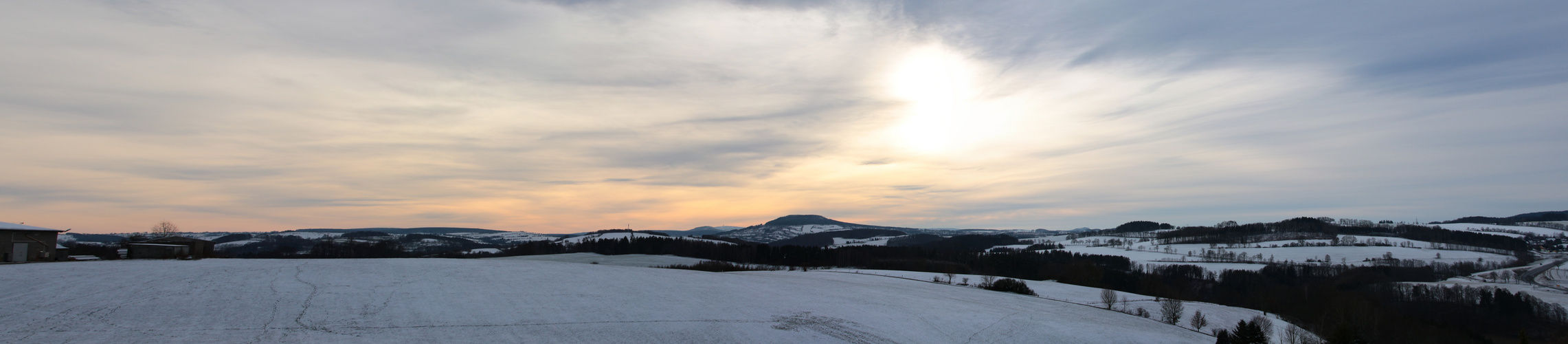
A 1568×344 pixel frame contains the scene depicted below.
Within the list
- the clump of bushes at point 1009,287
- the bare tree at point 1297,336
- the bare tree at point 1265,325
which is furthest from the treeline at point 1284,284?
the clump of bushes at point 1009,287

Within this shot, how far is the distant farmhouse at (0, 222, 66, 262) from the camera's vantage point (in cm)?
4612

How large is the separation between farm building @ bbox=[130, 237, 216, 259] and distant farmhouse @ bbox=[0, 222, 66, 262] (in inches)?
177

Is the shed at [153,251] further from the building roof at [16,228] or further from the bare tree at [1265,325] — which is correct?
the bare tree at [1265,325]

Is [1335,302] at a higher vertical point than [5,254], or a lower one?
lower

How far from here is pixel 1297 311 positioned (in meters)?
87.5

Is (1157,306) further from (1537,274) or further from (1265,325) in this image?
(1537,274)

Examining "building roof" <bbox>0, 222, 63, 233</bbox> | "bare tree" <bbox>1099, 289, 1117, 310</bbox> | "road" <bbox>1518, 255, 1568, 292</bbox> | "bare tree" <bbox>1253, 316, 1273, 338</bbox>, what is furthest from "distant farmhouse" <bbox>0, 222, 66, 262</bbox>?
"road" <bbox>1518, 255, 1568, 292</bbox>

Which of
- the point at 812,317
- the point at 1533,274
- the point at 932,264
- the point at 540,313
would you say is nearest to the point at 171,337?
the point at 540,313

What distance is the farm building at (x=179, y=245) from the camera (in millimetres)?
55000

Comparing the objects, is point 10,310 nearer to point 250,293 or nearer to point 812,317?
point 250,293

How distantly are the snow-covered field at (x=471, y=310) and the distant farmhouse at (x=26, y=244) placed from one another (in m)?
4.61

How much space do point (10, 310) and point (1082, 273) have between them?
10074 centimetres

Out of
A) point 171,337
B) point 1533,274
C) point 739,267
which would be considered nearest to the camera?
point 171,337

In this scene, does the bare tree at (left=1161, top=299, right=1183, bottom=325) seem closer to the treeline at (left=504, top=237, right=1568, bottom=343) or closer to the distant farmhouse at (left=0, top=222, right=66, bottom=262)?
the treeline at (left=504, top=237, right=1568, bottom=343)
